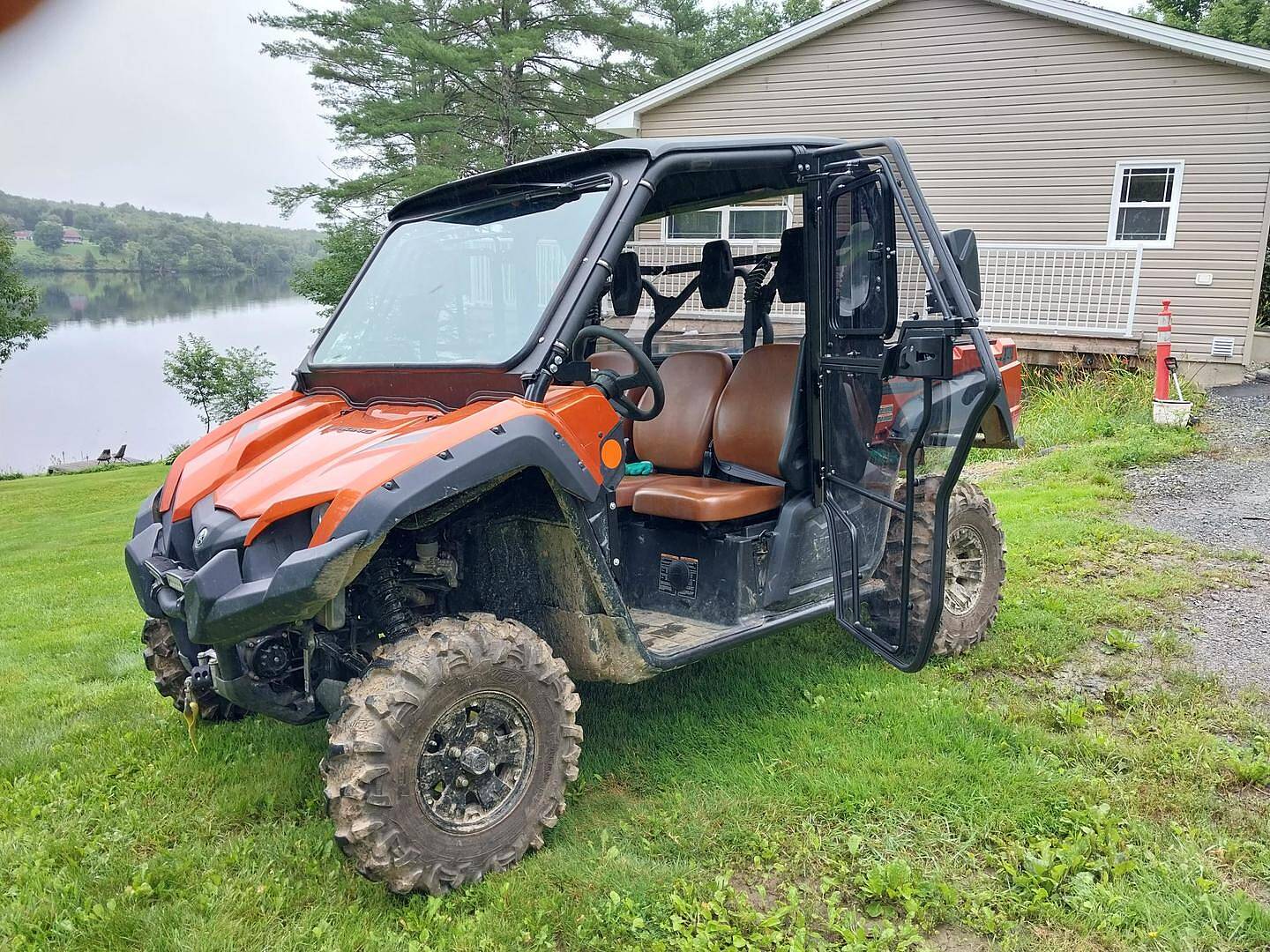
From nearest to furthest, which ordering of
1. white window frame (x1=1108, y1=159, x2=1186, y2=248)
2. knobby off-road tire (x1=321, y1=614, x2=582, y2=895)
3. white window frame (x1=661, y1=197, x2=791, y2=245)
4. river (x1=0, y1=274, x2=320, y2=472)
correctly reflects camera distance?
knobby off-road tire (x1=321, y1=614, x2=582, y2=895)
white window frame (x1=661, y1=197, x2=791, y2=245)
white window frame (x1=1108, y1=159, x2=1186, y2=248)
river (x1=0, y1=274, x2=320, y2=472)

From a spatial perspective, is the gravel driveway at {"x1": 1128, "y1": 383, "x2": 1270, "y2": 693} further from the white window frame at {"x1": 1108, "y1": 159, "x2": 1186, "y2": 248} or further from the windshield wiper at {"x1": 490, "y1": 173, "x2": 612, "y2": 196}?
the windshield wiper at {"x1": 490, "y1": 173, "x2": 612, "y2": 196}

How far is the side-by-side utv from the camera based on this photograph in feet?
8.34

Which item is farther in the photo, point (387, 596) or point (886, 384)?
point (886, 384)

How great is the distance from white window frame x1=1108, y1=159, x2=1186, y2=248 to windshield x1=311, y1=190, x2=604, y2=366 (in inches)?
410

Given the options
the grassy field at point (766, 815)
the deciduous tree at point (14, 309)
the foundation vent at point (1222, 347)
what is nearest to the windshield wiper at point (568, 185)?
the grassy field at point (766, 815)

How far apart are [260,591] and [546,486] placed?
3.04ft

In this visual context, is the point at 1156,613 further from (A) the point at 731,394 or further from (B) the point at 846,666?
(A) the point at 731,394

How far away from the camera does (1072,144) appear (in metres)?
12.4

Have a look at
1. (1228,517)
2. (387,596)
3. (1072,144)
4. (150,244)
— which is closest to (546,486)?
(387,596)

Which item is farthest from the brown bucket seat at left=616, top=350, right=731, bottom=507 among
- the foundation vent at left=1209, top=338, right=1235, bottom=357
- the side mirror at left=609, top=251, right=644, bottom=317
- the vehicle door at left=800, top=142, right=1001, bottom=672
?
the foundation vent at left=1209, top=338, right=1235, bottom=357

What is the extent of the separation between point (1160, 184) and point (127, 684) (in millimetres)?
12915

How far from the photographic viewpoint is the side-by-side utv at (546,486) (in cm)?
254

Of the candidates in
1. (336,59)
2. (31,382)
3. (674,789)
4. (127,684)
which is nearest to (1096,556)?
(674,789)

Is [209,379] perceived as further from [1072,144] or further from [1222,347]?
[1222,347]
